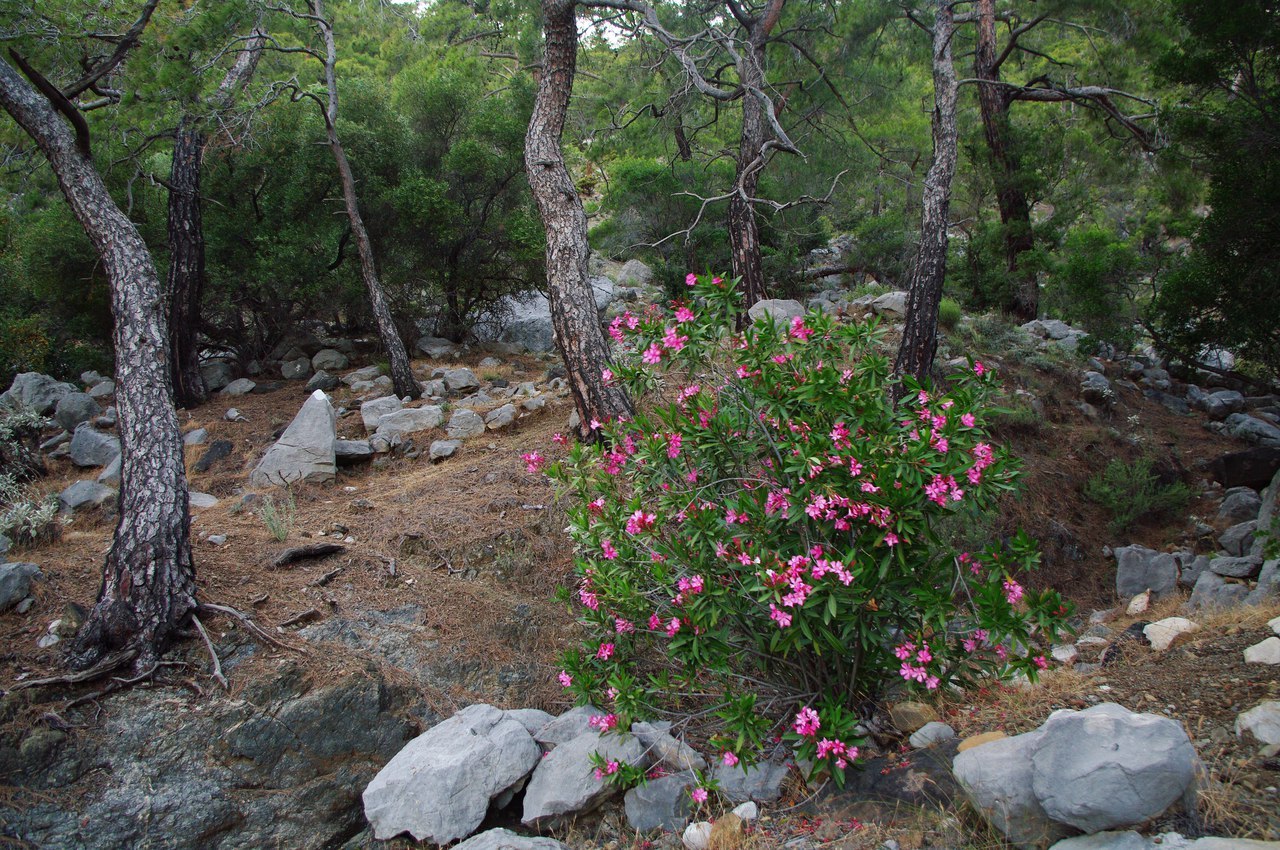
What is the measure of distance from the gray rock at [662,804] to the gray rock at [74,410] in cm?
878

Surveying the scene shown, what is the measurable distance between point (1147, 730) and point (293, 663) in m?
4.14

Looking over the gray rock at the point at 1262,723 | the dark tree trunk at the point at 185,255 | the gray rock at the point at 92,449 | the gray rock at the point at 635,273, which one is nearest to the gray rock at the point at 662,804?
the gray rock at the point at 1262,723

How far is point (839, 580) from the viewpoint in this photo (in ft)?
9.43

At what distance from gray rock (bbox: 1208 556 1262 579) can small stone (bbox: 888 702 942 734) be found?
11.4 feet

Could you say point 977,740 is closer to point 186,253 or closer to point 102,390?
point 186,253

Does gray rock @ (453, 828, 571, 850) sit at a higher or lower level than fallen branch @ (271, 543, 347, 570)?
lower

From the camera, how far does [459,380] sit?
32.3 ft

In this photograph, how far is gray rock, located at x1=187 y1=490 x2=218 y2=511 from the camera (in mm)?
6531

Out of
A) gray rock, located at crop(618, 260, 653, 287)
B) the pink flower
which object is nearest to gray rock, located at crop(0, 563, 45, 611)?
the pink flower

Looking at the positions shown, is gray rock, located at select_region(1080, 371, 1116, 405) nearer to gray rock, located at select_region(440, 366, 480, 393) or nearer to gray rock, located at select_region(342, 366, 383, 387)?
gray rock, located at select_region(440, 366, 480, 393)

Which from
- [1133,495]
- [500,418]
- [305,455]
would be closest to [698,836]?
[305,455]

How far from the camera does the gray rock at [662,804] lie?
324 cm

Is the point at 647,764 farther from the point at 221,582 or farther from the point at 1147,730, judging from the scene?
the point at 221,582

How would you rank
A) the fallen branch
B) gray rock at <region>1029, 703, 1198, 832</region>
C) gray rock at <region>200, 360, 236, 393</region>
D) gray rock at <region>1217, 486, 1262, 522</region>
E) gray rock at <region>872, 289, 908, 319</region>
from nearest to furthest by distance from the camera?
gray rock at <region>1029, 703, 1198, 832</region>
the fallen branch
gray rock at <region>1217, 486, 1262, 522</region>
gray rock at <region>872, 289, 908, 319</region>
gray rock at <region>200, 360, 236, 393</region>
